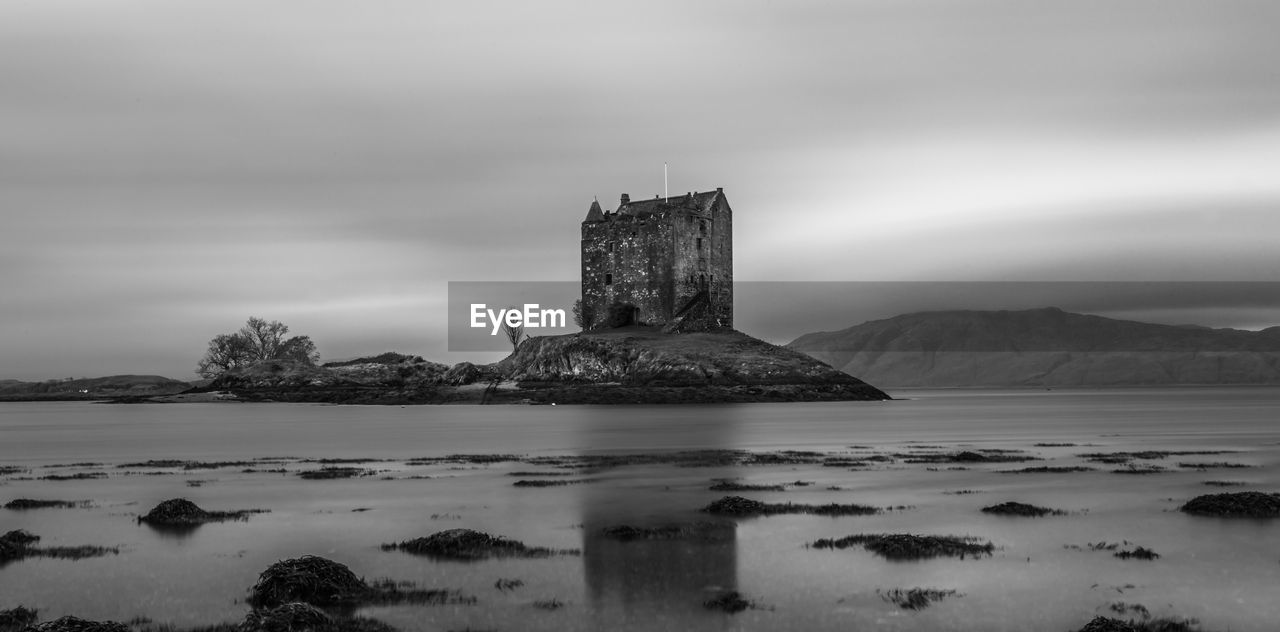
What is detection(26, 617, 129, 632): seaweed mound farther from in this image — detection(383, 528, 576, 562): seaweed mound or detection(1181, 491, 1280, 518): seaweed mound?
detection(1181, 491, 1280, 518): seaweed mound

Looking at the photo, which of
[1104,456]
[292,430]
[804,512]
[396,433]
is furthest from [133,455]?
[1104,456]

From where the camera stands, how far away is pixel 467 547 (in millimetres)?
17875

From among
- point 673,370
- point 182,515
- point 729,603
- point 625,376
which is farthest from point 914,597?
point 625,376

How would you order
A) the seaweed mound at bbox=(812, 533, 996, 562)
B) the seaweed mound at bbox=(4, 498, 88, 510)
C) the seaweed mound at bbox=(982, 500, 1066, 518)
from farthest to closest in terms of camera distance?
the seaweed mound at bbox=(4, 498, 88, 510) < the seaweed mound at bbox=(982, 500, 1066, 518) < the seaweed mound at bbox=(812, 533, 996, 562)

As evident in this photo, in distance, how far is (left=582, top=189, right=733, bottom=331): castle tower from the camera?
106 metres

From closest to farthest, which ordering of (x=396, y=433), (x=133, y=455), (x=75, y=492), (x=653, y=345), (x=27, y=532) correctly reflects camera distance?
(x=27, y=532)
(x=75, y=492)
(x=133, y=455)
(x=396, y=433)
(x=653, y=345)

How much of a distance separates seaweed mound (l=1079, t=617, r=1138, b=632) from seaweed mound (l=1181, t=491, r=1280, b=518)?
10642 millimetres

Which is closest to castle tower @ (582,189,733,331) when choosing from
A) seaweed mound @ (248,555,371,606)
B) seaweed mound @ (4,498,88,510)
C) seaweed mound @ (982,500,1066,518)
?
seaweed mound @ (4,498,88,510)

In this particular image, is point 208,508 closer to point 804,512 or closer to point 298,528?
point 298,528

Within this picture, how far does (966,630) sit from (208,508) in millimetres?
17793

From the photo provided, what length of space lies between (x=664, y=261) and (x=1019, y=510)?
84.5 meters

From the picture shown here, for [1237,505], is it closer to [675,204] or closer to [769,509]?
[769,509]

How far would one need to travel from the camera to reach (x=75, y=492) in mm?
28281

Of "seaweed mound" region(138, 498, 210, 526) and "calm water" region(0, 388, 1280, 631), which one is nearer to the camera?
"calm water" region(0, 388, 1280, 631)
